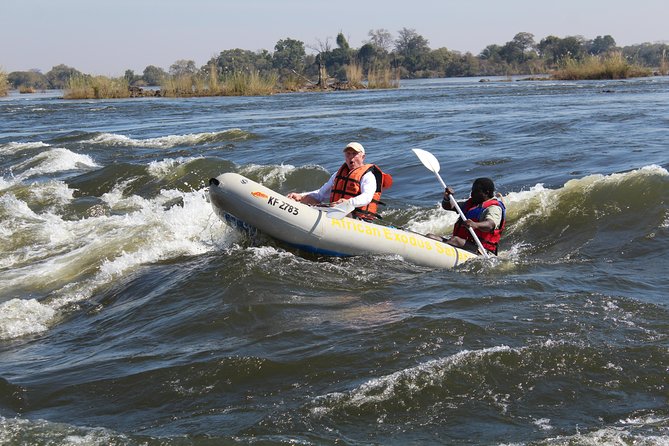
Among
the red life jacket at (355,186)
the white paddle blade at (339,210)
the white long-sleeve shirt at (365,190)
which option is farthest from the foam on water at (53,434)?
the red life jacket at (355,186)

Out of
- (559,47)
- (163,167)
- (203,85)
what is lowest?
(163,167)

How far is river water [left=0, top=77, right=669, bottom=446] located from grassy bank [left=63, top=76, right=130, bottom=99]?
1363 inches

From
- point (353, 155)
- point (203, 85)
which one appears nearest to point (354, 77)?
point (203, 85)

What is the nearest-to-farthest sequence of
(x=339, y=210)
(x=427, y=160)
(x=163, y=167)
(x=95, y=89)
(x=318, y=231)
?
1. (x=318, y=231)
2. (x=339, y=210)
3. (x=427, y=160)
4. (x=163, y=167)
5. (x=95, y=89)

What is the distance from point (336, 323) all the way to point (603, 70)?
42549mm

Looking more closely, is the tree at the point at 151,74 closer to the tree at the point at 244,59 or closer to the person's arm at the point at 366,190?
the tree at the point at 244,59

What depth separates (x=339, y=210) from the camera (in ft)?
27.0

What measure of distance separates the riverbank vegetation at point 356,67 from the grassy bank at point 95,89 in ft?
0.19

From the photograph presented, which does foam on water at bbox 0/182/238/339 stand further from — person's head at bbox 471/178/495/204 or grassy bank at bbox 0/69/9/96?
grassy bank at bbox 0/69/9/96

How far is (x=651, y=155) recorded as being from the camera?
Answer: 14062 millimetres

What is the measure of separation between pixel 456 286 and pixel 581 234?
3115mm

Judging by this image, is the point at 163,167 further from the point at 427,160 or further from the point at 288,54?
the point at 288,54

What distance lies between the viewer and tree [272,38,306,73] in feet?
317

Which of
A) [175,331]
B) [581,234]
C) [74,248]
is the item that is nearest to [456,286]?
[175,331]
